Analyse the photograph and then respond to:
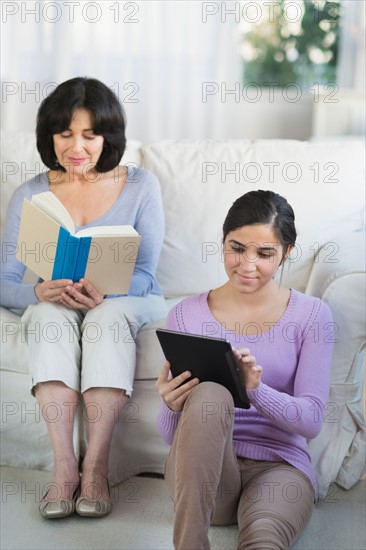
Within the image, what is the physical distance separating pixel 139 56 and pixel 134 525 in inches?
105

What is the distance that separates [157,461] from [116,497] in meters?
0.16

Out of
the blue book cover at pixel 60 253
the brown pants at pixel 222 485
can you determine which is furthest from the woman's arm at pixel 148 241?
the brown pants at pixel 222 485

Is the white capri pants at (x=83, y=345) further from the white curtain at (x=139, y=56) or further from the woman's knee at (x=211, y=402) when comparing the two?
the white curtain at (x=139, y=56)

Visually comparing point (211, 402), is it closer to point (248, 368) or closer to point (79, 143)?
point (248, 368)

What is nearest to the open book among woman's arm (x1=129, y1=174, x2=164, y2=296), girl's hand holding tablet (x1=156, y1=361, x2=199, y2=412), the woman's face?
woman's arm (x1=129, y1=174, x2=164, y2=296)

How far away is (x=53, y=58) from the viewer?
161 inches

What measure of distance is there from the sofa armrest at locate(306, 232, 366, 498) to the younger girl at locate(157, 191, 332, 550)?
14 cm

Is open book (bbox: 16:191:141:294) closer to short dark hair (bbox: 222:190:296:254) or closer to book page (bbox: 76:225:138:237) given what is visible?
book page (bbox: 76:225:138:237)

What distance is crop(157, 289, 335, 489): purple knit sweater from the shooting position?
1779 mm

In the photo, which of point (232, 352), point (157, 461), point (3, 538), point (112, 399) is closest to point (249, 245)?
point (232, 352)

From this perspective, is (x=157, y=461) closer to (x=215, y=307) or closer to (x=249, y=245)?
(x=215, y=307)

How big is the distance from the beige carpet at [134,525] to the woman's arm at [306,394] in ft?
0.95

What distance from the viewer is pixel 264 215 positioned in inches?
71.9

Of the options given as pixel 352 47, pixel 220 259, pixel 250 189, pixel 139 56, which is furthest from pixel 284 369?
pixel 139 56
